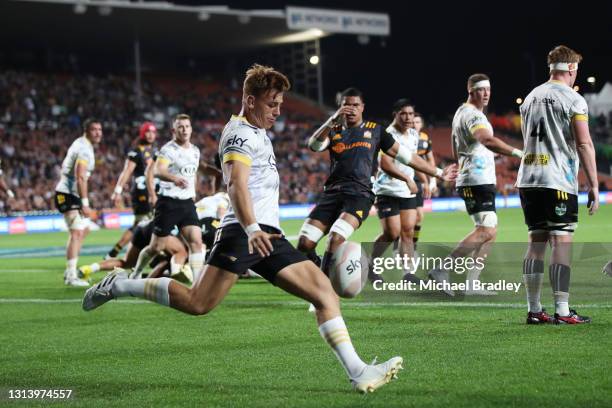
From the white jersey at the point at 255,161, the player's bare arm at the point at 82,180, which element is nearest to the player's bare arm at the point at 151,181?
the player's bare arm at the point at 82,180

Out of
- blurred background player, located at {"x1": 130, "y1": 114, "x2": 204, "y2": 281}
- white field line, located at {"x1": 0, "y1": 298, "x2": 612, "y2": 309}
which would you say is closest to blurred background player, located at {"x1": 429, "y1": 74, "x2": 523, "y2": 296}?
white field line, located at {"x1": 0, "y1": 298, "x2": 612, "y2": 309}

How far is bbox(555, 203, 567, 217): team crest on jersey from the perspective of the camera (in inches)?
314

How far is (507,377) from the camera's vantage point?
5.85m

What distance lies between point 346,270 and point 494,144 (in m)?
1.96

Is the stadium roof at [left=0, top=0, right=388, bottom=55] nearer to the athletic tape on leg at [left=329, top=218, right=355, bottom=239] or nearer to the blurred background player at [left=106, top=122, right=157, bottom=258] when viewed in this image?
the blurred background player at [left=106, top=122, right=157, bottom=258]

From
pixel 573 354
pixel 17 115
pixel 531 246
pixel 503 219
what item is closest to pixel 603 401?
pixel 573 354

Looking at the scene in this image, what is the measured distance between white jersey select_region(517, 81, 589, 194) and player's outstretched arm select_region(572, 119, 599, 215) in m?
0.09

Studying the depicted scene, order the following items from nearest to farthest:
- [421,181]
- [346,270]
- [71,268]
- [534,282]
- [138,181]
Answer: [534,282], [346,270], [71,268], [421,181], [138,181]

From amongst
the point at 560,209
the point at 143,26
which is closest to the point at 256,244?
the point at 560,209

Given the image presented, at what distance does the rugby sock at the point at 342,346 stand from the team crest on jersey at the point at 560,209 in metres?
3.02

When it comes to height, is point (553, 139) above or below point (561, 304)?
above

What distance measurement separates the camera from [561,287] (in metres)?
8.02

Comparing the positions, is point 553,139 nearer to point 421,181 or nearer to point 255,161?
point 255,161

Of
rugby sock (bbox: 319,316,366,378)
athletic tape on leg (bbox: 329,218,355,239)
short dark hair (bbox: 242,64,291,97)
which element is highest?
short dark hair (bbox: 242,64,291,97)
